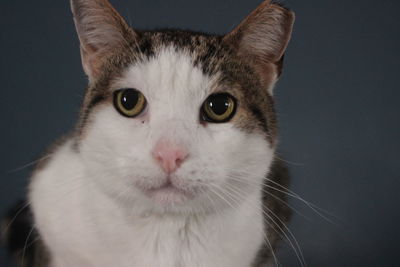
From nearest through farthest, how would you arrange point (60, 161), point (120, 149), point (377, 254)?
point (120, 149) < point (60, 161) < point (377, 254)

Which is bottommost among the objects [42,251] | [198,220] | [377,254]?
[377,254]

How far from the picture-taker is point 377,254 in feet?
7.93

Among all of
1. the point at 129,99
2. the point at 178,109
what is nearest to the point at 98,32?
the point at 129,99

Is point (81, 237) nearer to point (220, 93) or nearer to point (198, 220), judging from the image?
point (198, 220)

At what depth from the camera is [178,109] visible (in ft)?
4.38

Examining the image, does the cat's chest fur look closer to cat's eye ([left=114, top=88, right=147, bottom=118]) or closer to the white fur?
the white fur

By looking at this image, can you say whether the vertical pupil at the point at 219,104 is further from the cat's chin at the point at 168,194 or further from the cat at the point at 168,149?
the cat's chin at the point at 168,194

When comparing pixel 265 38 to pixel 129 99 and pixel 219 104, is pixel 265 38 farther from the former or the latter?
pixel 129 99

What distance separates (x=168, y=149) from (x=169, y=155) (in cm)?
1

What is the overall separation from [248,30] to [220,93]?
0.79ft

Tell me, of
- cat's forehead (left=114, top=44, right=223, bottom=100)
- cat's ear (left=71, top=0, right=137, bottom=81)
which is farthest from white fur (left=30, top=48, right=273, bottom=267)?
cat's ear (left=71, top=0, right=137, bottom=81)

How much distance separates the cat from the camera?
1.32 metres

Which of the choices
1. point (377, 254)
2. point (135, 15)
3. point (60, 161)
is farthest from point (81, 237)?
point (377, 254)

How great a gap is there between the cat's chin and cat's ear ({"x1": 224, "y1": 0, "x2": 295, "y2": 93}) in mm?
473
